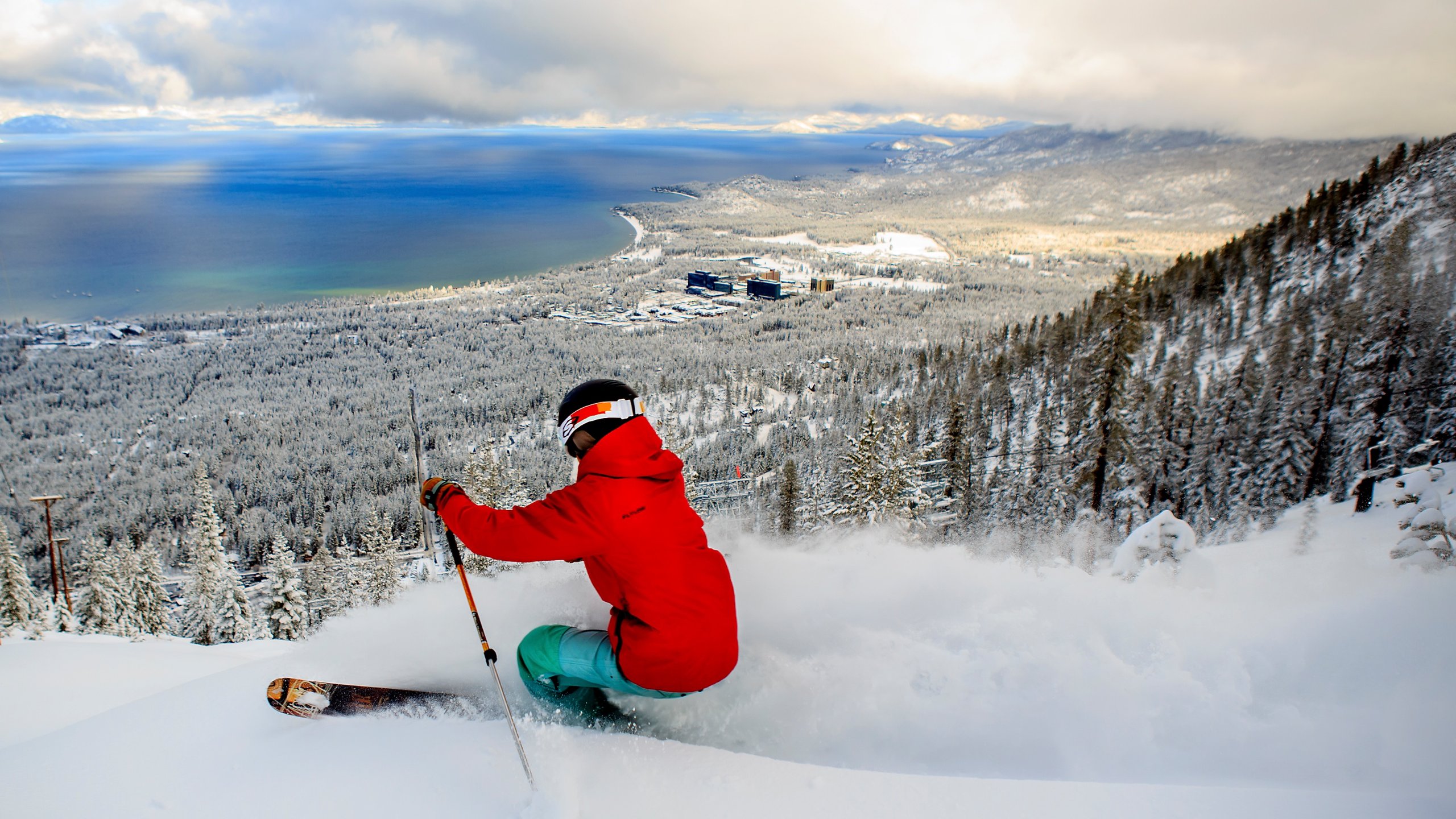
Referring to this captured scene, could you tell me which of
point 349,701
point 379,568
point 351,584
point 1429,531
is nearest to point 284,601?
point 379,568

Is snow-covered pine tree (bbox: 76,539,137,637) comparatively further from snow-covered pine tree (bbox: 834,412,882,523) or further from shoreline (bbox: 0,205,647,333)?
shoreline (bbox: 0,205,647,333)

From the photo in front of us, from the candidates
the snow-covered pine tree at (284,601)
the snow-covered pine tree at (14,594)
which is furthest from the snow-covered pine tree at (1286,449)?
the snow-covered pine tree at (14,594)

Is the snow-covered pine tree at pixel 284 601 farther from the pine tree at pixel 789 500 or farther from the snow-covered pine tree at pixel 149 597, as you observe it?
the pine tree at pixel 789 500

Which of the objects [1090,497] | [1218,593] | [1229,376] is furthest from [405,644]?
[1229,376]

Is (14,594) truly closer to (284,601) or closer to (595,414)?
(284,601)

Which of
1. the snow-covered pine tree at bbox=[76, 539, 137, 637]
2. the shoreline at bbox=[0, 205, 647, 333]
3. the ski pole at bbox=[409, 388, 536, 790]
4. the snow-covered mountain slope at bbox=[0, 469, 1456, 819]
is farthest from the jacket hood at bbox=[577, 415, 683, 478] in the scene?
the shoreline at bbox=[0, 205, 647, 333]

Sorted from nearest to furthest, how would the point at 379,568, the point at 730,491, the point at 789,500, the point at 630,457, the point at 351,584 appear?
the point at 630,457 < the point at 379,568 < the point at 789,500 < the point at 351,584 < the point at 730,491

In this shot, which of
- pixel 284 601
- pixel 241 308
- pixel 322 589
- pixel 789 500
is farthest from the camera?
pixel 241 308
